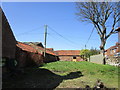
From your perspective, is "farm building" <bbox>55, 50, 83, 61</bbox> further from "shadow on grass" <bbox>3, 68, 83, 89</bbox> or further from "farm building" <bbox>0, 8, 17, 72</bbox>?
"shadow on grass" <bbox>3, 68, 83, 89</bbox>

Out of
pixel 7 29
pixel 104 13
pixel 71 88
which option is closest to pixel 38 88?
pixel 71 88

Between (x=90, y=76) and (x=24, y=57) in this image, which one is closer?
(x=90, y=76)

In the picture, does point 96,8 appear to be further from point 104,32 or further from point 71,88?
point 71,88

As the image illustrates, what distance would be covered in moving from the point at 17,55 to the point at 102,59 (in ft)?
41.5

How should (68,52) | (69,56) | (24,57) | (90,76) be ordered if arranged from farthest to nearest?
1. (68,52)
2. (69,56)
3. (24,57)
4. (90,76)

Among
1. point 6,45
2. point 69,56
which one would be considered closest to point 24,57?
point 6,45

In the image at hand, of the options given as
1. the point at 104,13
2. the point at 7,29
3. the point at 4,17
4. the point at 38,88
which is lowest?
the point at 38,88

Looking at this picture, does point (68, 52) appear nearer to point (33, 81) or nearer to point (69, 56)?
point (69, 56)

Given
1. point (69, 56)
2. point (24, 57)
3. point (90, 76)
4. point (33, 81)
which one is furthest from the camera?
point (69, 56)

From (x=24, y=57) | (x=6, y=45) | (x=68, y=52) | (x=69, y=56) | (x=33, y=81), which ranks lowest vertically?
(x=69, y=56)

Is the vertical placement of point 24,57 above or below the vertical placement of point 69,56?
above

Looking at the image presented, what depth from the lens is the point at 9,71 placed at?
9547mm

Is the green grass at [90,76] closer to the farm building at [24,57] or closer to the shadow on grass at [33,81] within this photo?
the shadow on grass at [33,81]

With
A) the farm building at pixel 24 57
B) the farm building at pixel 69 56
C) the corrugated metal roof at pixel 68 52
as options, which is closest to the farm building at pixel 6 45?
the farm building at pixel 24 57
